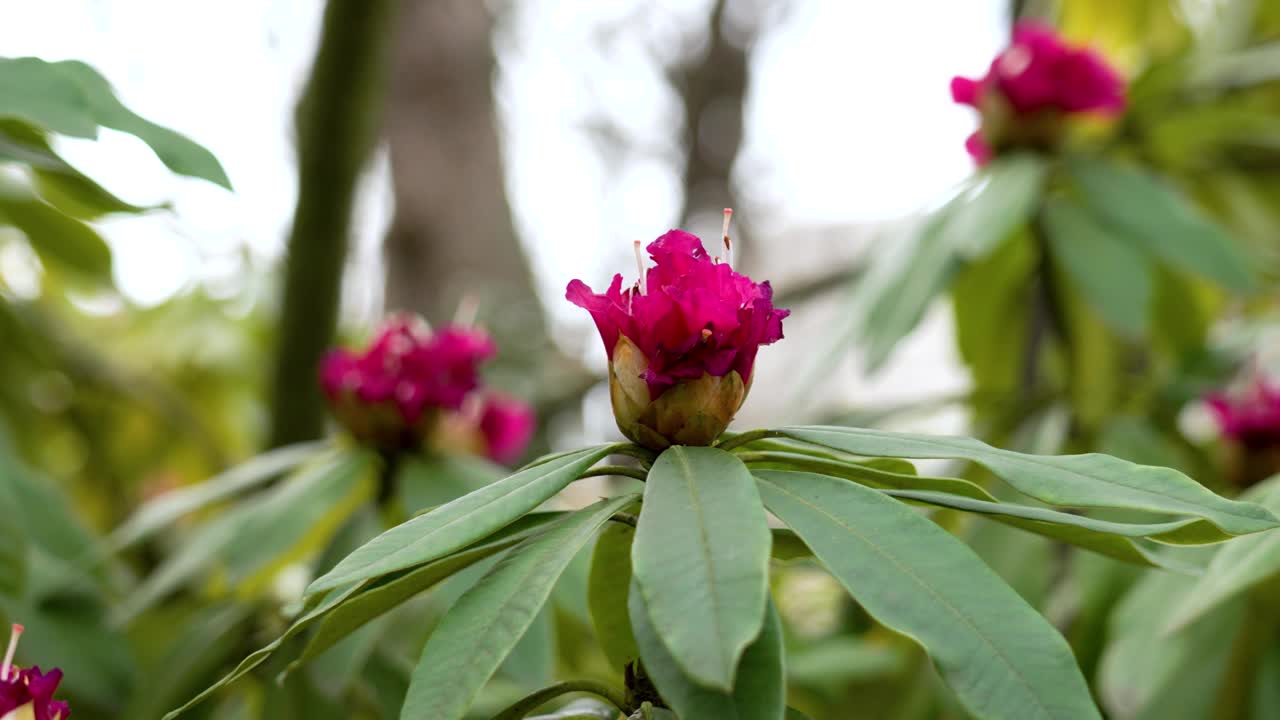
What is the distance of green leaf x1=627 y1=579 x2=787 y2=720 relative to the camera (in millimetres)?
463

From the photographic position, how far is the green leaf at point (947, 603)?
0.47 meters

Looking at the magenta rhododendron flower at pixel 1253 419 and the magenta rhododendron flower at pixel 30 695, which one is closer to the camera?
the magenta rhododendron flower at pixel 30 695

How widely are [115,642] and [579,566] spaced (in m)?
0.51

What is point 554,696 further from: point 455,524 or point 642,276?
point 642,276

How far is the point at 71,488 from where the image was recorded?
2311 mm

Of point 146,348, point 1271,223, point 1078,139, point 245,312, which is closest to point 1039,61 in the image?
point 1078,139

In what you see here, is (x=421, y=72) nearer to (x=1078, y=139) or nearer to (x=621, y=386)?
(x=1078, y=139)

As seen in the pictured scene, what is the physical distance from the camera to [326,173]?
140 centimetres

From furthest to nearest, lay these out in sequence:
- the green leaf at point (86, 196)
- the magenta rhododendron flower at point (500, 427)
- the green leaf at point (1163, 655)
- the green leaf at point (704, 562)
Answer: the magenta rhododendron flower at point (500, 427)
the green leaf at point (1163, 655)
the green leaf at point (86, 196)
the green leaf at point (704, 562)

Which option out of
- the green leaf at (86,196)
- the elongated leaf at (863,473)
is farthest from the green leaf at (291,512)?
the elongated leaf at (863,473)

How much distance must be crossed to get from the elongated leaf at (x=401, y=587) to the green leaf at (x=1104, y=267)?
0.86 metres

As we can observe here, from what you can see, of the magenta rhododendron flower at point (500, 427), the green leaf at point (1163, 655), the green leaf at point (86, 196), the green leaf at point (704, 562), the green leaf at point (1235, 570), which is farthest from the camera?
the magenta rhododendron flower at point (500, 427)

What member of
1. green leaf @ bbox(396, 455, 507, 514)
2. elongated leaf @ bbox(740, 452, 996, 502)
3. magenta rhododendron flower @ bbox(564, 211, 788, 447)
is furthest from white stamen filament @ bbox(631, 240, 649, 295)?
green leaf @ bbox(396, 455, 507, 514)

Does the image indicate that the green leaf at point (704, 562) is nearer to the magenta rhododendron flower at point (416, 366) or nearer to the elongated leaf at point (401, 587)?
the elongated leaf at point (401, 587)
